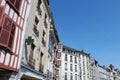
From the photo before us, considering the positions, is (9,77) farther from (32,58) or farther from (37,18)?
(37,18)

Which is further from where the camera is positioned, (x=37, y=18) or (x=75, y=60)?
(x=75, y=60)

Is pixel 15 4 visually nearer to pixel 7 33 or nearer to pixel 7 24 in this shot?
pixel 7 24

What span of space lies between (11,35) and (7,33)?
0.54 meters

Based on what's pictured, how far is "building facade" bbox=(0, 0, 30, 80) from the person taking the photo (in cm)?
800

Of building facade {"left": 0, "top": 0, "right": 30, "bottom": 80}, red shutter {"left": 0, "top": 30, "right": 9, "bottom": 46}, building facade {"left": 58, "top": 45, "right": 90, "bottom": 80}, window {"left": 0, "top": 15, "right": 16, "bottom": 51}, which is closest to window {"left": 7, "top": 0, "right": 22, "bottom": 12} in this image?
building facade {"left": 0, "top": 0, "right": 30, "bottom": 80}

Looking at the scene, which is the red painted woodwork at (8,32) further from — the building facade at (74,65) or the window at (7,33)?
the building facade at (74,65)

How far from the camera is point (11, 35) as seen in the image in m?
8.90

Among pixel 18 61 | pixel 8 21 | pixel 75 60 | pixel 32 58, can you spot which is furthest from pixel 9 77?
pixel 75 60

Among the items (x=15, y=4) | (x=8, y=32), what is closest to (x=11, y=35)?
(x=8, y=32)

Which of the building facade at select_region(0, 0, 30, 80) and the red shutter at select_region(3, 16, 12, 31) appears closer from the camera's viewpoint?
Result: the building facade at select_region(0, 0, 30, 80)

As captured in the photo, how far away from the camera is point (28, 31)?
11484 mm

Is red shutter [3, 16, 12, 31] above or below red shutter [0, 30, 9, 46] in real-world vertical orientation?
above

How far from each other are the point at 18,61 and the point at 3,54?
1617 millimetres

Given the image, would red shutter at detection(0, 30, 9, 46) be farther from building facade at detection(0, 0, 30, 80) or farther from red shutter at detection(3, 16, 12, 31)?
red shutter at detection(3, 16, 12, 31)
